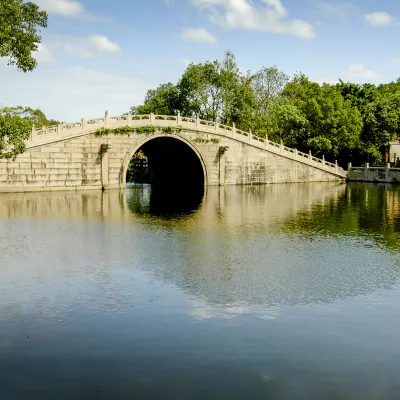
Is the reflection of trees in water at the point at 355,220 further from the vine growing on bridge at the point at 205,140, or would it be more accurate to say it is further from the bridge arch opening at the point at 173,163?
the bridge arch opening at the point at 173,163

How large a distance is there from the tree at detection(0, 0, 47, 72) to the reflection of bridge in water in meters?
7.18

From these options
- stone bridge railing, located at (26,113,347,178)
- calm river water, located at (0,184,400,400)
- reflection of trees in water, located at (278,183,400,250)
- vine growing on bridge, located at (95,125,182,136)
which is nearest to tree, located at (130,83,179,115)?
stone bridge railing, located at (26,113,347,178)

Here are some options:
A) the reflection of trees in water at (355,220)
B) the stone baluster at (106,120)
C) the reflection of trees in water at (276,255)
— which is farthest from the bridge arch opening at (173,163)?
the reflection of trees in water at (276,255)

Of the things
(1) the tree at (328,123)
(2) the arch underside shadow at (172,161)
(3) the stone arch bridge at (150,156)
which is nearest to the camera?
(3) the stone arch bridge at (150,156)

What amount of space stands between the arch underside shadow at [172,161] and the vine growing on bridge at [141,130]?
50 cm

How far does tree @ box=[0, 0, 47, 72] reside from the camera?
22.4 m

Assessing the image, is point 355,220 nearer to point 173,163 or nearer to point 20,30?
point 20,30

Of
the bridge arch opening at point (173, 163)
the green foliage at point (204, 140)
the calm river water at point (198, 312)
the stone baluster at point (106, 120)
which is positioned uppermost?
the stone baluster at point (106, 120)

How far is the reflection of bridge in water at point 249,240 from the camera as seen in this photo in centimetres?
1122

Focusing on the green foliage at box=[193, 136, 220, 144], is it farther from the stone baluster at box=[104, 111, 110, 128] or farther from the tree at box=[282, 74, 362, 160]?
the tree at box=[282, 74, 362, 160]

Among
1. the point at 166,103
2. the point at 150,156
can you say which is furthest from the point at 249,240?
the point at 166,103

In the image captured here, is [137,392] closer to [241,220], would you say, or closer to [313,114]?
[241,220]

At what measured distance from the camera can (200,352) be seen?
7816 millimetres

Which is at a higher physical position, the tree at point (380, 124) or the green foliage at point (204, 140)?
the tree at point (380, 124)
